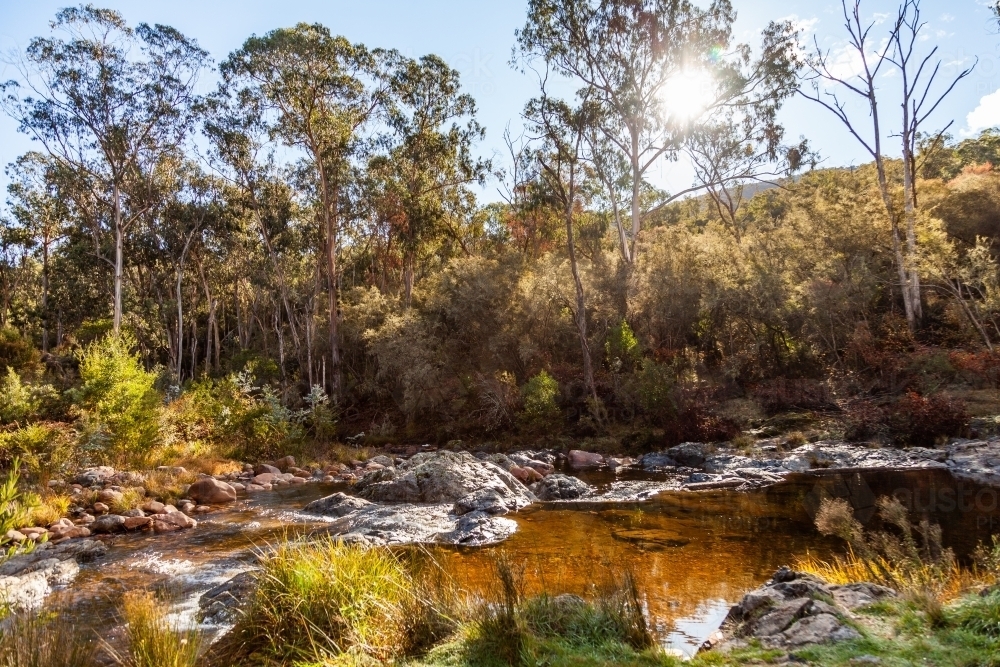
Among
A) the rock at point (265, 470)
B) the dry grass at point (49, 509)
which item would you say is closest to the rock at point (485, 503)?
the dry grass at point (49, 509)

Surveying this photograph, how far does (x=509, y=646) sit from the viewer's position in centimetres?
355

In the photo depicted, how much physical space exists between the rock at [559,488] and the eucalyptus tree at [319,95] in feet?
48.6

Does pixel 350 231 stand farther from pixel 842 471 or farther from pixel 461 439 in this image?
pixel 842 471

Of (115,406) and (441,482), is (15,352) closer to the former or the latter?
(115,406)

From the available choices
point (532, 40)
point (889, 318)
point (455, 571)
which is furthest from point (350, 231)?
point (455, 571)

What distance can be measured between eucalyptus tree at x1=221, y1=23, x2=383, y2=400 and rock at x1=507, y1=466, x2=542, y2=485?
13.2 metres

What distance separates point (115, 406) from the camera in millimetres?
12352

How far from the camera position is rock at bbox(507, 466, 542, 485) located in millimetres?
12805

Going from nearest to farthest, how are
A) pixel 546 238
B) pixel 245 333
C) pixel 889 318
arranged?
pixel 889 318, pixel 546 238, pixel 245 333

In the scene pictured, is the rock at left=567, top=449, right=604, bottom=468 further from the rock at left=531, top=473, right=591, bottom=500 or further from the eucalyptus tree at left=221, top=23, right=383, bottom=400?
the eucalyptus tree at left=221, top=23, right=383, bottom=400

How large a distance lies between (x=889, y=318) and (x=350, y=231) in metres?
23.6

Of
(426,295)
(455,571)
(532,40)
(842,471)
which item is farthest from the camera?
(426,295)

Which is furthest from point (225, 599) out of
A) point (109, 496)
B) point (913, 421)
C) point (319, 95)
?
point (319, 95)

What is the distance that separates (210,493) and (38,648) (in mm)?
8982
